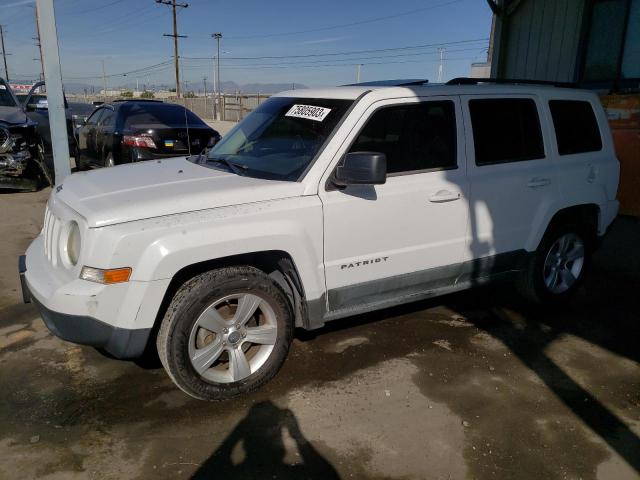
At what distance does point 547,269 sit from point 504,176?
118 cm

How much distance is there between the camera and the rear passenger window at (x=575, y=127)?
4.39 m

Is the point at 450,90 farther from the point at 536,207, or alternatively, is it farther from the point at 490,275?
the point at 490,275

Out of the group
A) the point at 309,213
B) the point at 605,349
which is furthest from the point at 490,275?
the point at 309,213

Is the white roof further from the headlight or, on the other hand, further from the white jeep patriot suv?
the headlight

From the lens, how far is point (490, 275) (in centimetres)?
422

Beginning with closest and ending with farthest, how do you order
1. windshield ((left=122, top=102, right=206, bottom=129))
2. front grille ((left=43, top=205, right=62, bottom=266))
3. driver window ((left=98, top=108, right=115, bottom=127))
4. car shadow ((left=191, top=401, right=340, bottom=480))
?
car shadow ((left=191, top=401, right=340, bottom=480)) < front grille ((left=43, top=205, right=62, bottom=266)) < windshield ((left=122, top=102, right=206, bottom=129)) < driver window ((left=98, top=108, right=115, bottom=127))

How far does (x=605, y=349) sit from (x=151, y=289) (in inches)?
133

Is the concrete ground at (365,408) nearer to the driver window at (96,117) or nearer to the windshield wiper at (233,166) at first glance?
the windshield wiper at (233,166)

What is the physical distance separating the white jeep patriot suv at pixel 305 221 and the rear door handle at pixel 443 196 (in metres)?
0.01

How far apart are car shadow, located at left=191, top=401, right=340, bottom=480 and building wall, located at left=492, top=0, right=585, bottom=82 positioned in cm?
841

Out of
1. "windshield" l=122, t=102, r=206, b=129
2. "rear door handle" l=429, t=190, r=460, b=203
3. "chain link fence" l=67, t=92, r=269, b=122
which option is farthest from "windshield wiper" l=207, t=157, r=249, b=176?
"chain link fence" l=67, t=92, r=269, b=122

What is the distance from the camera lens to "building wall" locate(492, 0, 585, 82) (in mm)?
8977

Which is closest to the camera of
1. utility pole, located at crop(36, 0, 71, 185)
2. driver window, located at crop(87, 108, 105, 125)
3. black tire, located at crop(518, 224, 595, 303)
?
black tire, located at crop(518, 224, 595, 303)

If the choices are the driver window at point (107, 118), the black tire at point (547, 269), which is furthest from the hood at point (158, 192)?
the driver window at point (107, 118)
